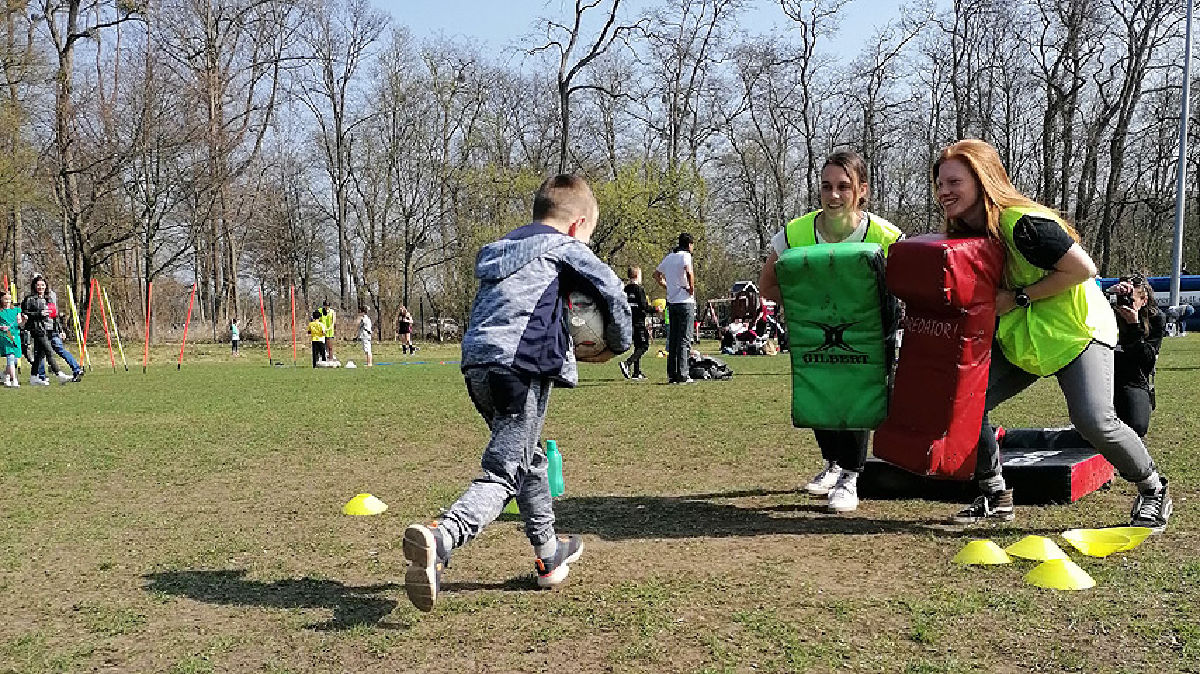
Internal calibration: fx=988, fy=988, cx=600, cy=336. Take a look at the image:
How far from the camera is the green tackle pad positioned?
4.77 meters

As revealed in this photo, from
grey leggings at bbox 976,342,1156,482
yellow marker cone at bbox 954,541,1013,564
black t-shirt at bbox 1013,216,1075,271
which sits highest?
black t-shirt at bbox 1013,216,1075,271

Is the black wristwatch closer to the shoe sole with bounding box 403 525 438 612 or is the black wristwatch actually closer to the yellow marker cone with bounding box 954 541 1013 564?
the yellow marker cone with bounding box 954 541 1013 564

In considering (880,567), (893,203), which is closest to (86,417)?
(880,567)

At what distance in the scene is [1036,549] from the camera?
424cm

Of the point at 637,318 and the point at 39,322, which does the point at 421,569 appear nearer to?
the point at 637,318

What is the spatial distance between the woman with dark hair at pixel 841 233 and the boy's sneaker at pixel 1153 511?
4.23 feet

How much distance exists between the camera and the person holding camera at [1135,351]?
6422 mm

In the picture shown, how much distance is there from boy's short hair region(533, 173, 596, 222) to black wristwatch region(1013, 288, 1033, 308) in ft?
6.62

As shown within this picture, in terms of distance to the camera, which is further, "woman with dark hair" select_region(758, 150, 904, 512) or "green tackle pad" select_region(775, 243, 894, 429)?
"woman with dark hair" select_region(758, 150, 904, 512)

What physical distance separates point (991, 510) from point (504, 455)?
2.73 m

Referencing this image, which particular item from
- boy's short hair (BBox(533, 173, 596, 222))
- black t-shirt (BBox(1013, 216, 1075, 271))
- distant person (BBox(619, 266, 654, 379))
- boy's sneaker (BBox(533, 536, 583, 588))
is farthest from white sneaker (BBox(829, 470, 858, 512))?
distant person (BBox(619, 266, 654, 379))

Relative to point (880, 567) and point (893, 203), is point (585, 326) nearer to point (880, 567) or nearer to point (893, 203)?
Result: point (880, 567)

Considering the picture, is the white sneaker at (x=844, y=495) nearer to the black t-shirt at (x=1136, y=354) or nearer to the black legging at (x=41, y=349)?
the black t-shirt at (x=1136, y=354)

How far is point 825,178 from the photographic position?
17.3 ft
